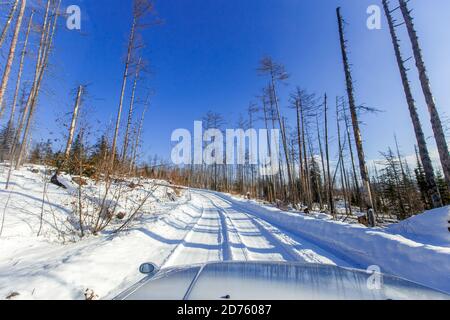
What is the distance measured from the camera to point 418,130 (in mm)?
8352

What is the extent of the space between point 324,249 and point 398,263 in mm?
1832

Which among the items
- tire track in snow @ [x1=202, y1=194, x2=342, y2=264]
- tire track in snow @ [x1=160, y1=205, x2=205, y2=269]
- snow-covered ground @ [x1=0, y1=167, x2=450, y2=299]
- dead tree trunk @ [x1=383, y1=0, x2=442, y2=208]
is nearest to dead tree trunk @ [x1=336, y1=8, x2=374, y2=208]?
dead tree trunk @ [x1=383, y1=0, x2=442, y2=208]

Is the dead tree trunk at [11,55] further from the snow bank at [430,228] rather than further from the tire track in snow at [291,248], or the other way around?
the snow bank at [430,228]

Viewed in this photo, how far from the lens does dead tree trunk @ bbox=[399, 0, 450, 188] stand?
7.20m

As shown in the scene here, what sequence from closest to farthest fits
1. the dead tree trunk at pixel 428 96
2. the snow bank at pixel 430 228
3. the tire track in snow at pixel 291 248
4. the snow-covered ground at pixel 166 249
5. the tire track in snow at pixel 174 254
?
the snow-covered ground at pixel 166 249 < the tire track in snow at pixel 174 254 < the tire track in snow at pixel 291 248 < the snow bank at pixel 430 228 < the dead tree trunk at pixel 428 96

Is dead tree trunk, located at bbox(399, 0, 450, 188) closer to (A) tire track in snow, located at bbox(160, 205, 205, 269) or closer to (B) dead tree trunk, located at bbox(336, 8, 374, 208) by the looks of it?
(B) dead tree trunk, located at bbox(336, 8, 374, 208)

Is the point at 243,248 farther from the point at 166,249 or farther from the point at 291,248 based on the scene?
the point at 166,249

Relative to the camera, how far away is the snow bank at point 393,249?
353 cm

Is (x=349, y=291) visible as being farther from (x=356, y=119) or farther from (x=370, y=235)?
(x=356, y=119)

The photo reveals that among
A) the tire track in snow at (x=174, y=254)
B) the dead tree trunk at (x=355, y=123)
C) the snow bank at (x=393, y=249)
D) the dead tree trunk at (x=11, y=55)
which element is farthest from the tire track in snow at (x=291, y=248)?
the dead tree trunk at (x=11, y=55)

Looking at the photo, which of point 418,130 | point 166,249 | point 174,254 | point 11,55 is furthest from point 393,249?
point 11,55

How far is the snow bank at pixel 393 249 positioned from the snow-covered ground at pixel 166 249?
0.01m

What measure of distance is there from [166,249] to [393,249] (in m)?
5.19
